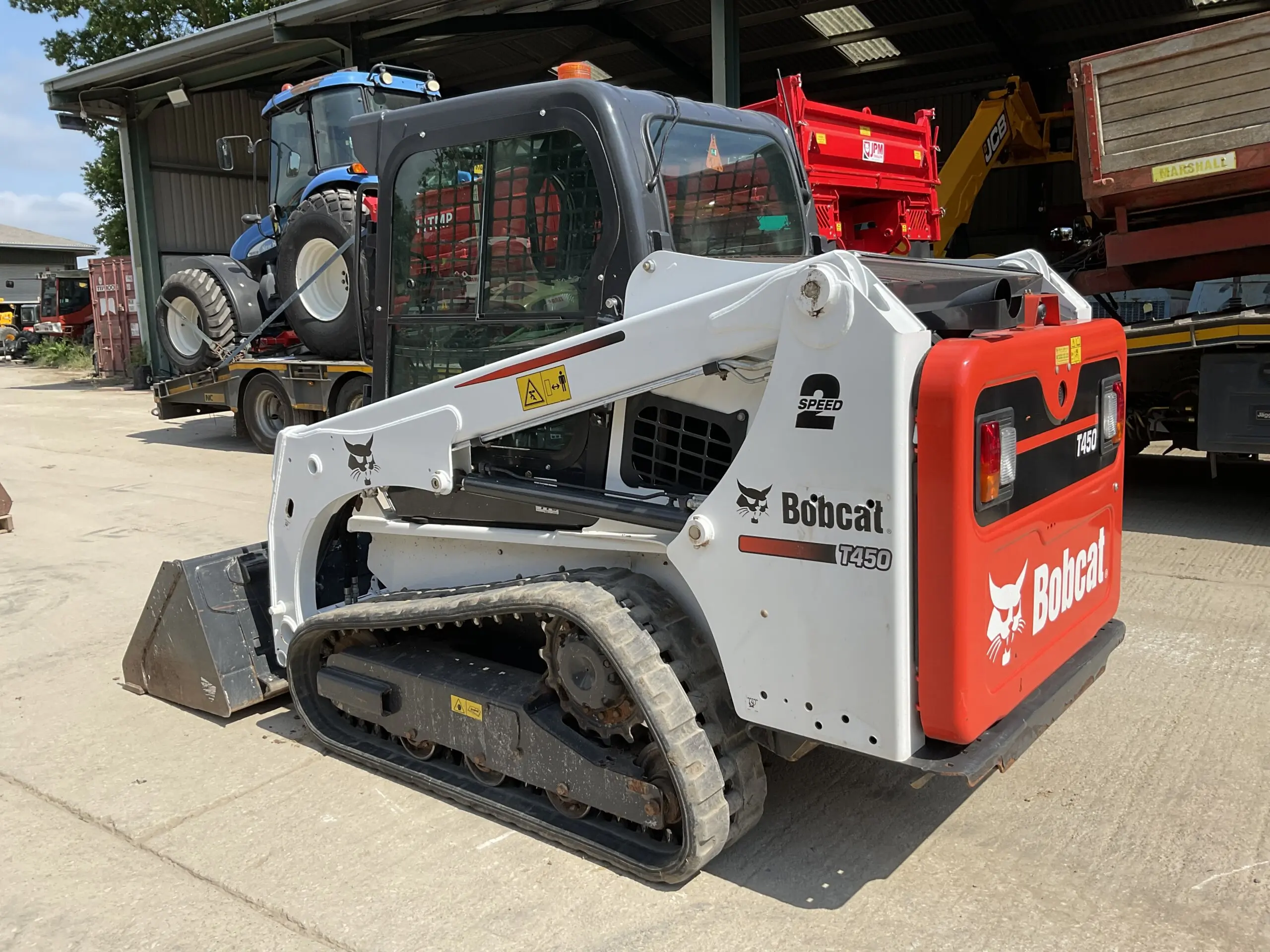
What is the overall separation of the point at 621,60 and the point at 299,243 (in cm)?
972

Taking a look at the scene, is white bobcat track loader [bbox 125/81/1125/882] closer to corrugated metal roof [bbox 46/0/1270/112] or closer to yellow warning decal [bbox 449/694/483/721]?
yellow warning decal [bbox 449/694/483/721]

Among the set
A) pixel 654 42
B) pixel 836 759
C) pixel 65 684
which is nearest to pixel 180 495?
pixel 65 684

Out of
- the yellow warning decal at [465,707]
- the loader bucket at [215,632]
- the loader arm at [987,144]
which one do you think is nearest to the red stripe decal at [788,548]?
the yellow warning decal at [465,707]

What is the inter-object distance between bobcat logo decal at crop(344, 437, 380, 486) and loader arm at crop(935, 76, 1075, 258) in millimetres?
9971

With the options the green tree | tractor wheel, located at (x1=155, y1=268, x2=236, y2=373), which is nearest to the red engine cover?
tractor wheel, located at (x1=155, y1=268, x2=236, y2=373)

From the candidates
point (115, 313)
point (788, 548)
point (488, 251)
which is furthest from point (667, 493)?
point (115, 313)

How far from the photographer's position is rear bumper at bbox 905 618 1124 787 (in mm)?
2459

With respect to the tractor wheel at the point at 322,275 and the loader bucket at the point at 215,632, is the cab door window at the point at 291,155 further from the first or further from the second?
the loader bucket at the point at 215,632

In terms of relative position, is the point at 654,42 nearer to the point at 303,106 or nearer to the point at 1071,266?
the point at 303,106

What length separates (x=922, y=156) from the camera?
406 inches

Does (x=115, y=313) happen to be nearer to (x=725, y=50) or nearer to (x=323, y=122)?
(x=323, y=122)

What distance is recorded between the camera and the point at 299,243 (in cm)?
1039

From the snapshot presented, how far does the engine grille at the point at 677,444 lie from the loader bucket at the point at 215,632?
6.03 ft

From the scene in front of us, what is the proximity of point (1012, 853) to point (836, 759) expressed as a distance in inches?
29.8
